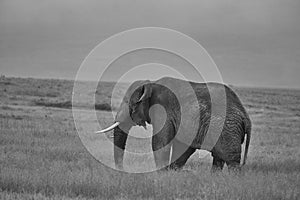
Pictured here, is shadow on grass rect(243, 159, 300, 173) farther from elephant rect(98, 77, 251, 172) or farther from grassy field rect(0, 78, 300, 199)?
elephant rect(98, 77, 251, 172)

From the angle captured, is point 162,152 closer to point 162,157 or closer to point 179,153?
point 162,157

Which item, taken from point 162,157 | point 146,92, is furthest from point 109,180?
point 146,92

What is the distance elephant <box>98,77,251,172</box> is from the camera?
1034cm

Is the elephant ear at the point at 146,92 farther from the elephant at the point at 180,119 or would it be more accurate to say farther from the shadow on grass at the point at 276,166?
the shadow on grass at the point at 276,166

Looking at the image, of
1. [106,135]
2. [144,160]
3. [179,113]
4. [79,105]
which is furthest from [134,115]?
[79,105]

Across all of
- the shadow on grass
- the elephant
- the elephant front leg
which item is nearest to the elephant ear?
the elephant

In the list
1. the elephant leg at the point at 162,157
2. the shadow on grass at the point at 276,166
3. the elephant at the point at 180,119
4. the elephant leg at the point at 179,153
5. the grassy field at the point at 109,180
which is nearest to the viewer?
the grassy field at the point at 109,180

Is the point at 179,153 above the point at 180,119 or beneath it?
beneath

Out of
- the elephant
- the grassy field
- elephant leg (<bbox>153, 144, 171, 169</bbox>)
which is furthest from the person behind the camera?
elephant leg (<bbox>153, 144, 171, 169</bbox>)

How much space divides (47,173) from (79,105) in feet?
94.6

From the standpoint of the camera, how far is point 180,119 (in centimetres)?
1095

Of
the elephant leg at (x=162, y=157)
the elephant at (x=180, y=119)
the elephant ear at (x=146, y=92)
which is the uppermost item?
the elephant ear at (x=146, y=92)

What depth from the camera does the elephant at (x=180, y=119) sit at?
10344mm

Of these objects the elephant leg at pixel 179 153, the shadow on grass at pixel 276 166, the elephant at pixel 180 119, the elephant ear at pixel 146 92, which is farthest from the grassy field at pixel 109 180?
the elephant ear at pixel 146 92
